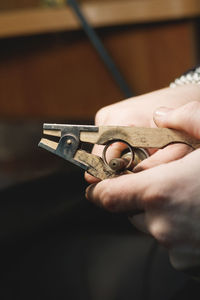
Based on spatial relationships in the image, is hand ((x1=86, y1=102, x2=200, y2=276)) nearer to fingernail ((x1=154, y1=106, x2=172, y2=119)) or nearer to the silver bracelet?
fingernail ((x1=154, y1=106, x2=172, y2=119))

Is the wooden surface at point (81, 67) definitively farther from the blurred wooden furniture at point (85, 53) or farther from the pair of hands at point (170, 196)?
the pair of hands at point (170, 196)

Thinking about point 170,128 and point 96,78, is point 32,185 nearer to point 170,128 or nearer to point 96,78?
point 170,128

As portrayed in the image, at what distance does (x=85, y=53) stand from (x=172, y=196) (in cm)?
92

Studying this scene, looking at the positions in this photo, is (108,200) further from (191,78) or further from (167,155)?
(191,78)

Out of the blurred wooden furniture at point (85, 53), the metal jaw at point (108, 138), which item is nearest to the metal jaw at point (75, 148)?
the metal jaw at point (108, 138)

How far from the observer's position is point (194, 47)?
1.14 meters

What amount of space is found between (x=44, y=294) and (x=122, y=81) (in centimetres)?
66

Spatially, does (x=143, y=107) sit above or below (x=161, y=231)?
above

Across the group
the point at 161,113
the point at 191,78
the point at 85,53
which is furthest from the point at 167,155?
the point at 85,53

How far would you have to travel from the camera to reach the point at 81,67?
129 cm

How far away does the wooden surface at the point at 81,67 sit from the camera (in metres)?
1.16

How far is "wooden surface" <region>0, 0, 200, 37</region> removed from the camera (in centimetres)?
107

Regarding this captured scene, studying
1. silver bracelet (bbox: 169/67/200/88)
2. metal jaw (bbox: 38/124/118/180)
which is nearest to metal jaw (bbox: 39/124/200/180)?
metal jaw (bbox: 38/124/118/180)

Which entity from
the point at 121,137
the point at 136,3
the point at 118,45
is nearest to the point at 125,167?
the point at 121,137
